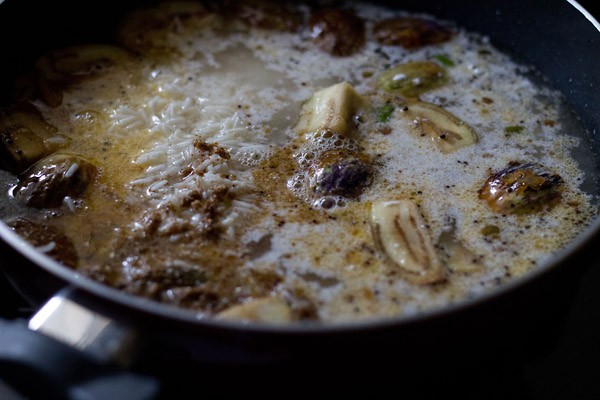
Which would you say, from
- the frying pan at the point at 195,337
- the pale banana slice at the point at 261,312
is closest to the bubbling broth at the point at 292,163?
the pale banana slice at the point at 261,312

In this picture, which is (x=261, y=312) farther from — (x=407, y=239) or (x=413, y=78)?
(x=413, y=78)

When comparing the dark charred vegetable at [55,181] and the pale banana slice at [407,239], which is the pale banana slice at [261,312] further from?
the dark charred vegetable at [55,181]

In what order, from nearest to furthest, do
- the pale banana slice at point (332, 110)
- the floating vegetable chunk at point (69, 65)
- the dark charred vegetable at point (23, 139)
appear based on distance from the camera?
the dark charred vegetable at point (23, 139) → the pale banana slice at point (332, 110) → the floating vegetable chunk at point (69, 65)

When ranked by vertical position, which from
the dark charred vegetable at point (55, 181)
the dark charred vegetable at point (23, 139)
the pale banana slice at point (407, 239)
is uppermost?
the dark charred vegetable at point (23, 139)

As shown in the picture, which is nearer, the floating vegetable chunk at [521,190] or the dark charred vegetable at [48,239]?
the dark charred vegetable at [48,239]

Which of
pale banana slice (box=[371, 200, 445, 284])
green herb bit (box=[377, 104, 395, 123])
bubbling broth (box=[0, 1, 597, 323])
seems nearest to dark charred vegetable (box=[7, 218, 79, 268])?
bubbling broth (box=[0, 1, 597, 323])

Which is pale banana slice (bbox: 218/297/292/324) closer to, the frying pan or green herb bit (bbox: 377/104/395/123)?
the frying pan

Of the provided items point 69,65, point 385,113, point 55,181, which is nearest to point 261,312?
point 55,181

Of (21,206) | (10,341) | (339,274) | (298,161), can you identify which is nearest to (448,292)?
(339,274)

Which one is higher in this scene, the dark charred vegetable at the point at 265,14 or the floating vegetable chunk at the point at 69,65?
the floating vegetable chunk at the point at 69,65
